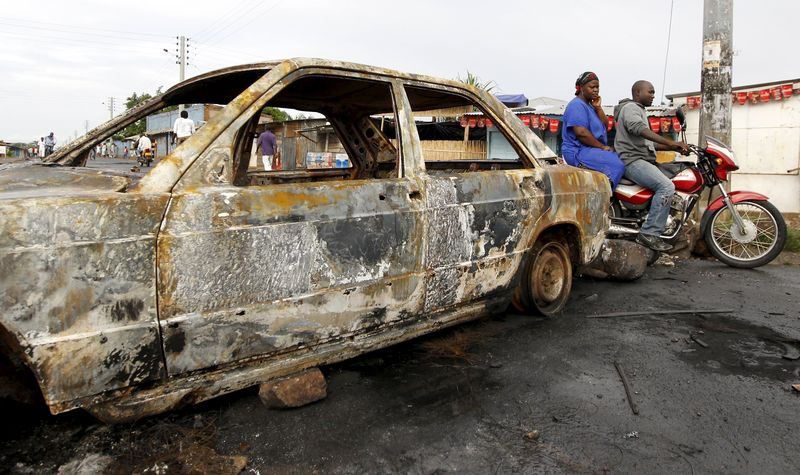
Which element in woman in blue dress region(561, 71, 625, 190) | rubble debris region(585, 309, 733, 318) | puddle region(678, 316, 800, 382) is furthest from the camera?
woman in blue dress region(561, 71, 625, 190)

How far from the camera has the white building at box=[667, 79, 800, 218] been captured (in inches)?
470

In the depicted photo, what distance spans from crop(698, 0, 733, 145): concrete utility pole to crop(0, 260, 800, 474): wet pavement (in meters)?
4.03

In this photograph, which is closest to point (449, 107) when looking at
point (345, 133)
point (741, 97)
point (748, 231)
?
point (345, 133)

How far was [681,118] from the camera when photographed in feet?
18.7

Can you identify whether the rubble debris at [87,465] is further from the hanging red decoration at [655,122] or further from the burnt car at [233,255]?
the hanging red decoration at [655,122]

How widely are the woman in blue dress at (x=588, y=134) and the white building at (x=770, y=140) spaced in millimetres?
8431

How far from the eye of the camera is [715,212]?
5758mm

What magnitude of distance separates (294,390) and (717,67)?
6978mm

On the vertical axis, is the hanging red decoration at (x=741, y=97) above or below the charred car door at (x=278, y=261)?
above

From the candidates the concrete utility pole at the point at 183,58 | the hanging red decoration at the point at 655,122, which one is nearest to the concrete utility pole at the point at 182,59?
the concrete utility pole at the point at 183,58

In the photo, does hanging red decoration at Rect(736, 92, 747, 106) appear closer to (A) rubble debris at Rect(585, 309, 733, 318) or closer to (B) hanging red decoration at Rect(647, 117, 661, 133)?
(B) hanging red decoration at Rect(647, 117, 661, 133)

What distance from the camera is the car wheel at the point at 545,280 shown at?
148 inches

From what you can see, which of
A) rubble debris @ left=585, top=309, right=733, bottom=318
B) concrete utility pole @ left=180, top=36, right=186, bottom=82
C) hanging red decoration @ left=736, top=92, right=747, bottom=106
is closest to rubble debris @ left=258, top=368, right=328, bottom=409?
rubble debris @ left=585, top=309, right=733, bottom=318

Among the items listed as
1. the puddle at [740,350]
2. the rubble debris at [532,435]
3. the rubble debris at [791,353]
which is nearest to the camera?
the rubble debris at [532,435]
